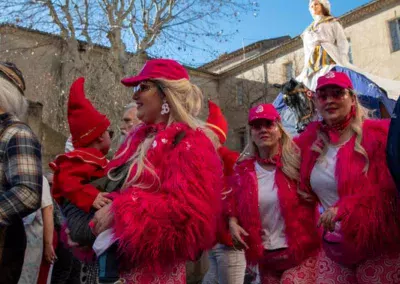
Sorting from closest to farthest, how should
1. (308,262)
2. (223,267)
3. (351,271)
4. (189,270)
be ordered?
(351,271) < (308,262) < (223,267) < (189,270)

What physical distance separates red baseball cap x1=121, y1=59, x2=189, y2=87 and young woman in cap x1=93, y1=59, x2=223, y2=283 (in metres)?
0.08

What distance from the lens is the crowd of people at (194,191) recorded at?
6.89 ft

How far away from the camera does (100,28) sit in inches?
571

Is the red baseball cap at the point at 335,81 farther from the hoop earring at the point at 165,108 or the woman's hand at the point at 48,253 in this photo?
the woman's hand at the point at 48,253

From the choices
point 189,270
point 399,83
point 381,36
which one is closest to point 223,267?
point 189,270

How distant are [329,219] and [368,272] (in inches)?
13.8

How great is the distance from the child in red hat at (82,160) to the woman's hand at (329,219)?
46.1 inches

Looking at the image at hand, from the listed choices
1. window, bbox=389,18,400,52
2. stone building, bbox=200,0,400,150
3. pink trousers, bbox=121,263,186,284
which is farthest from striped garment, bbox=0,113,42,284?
window, bbox=389,18,400,52

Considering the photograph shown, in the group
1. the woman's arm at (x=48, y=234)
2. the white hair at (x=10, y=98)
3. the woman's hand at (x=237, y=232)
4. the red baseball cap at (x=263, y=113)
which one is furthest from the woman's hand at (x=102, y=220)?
the woman's arm at (x=48, y=234)

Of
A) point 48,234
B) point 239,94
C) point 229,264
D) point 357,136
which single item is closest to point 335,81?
point 357,136

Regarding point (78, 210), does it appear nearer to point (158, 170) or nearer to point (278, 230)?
point (158, 170)

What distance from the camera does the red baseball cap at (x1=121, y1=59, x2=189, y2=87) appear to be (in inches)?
96.1

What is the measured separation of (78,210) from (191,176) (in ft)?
2.21

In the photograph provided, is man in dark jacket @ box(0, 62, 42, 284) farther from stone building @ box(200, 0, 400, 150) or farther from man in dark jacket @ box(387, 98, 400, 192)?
stone building @ box(200, 0, 400, 150)
